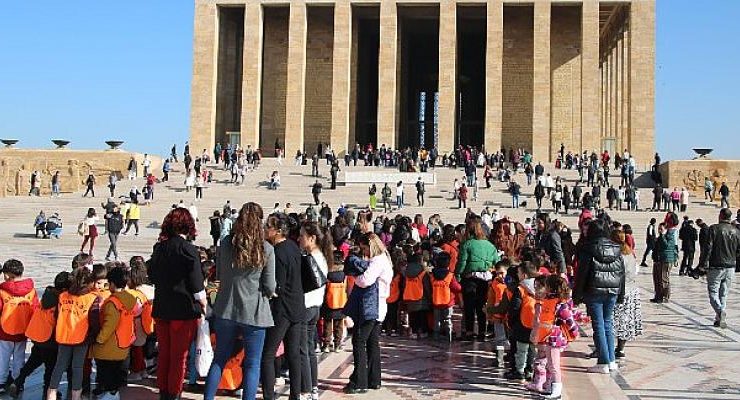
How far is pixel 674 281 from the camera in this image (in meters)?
16.5

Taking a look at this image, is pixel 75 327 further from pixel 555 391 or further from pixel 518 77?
pixel 518 77

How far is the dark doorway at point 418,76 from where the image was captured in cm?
4659

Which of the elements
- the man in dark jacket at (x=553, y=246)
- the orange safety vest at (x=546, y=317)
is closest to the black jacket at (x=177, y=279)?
the orange safety vest at (x=546, y=317)

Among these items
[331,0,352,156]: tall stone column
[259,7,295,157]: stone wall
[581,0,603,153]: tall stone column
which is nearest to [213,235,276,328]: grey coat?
A: [331,0,352,156]: tall stone column

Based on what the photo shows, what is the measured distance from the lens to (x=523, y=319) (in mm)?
7129

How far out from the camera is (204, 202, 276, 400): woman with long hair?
5.41 m

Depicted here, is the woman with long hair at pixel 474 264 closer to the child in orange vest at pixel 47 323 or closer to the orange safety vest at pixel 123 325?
the orange safety vest at pixel 123 325

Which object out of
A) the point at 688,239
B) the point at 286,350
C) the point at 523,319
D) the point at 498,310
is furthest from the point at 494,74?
the point at 286,350

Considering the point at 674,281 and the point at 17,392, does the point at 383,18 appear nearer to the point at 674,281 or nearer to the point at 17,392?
the point at 674,281

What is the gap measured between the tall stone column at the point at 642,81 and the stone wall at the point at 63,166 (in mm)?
25211

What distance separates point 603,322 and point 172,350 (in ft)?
14.2

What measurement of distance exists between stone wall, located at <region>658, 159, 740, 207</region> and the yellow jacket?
98.5ft

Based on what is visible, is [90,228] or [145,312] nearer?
[145,312]

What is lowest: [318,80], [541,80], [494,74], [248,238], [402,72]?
[248,238]
